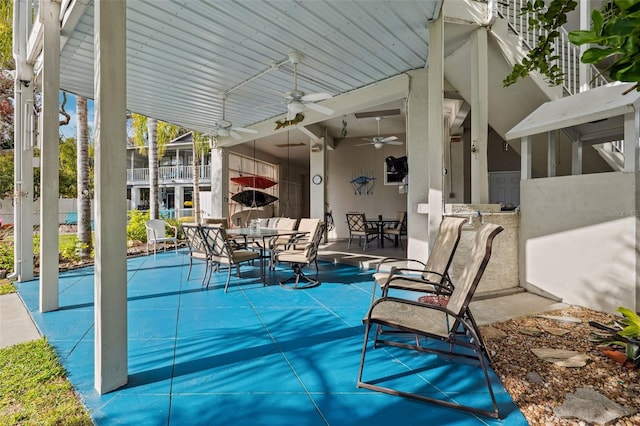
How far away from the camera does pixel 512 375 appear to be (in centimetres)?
233

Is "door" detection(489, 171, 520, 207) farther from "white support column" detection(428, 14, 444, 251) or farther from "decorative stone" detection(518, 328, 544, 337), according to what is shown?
"decorative stone" detection(518, 328, 544, 337)

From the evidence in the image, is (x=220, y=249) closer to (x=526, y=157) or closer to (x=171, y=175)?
(x=526, y=157)

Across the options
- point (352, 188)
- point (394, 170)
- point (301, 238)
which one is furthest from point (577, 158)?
point (352, 188)

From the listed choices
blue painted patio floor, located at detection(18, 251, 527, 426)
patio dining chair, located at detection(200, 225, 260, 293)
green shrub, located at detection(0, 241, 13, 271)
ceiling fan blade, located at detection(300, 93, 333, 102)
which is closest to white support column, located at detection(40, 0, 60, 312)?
blue painted patio floor, located at detection(18, 251, 527, 426)

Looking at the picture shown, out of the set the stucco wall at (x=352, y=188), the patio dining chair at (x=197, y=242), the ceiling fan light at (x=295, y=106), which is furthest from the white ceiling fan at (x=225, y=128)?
the stucco wall at (x=352, y=188)

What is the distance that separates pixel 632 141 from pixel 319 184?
24.0 ft

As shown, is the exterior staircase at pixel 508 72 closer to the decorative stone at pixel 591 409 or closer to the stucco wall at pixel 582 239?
the stucco wall at pixel 582 239

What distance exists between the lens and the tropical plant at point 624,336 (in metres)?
2.42

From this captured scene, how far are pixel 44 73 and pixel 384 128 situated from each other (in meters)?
8.73

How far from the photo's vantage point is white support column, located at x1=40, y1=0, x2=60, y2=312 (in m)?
3.59

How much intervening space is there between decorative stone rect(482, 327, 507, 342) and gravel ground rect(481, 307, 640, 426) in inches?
0.8

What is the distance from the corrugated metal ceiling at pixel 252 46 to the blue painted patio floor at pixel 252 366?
349cm

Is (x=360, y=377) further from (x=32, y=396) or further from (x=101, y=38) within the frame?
(x=101, y=38)

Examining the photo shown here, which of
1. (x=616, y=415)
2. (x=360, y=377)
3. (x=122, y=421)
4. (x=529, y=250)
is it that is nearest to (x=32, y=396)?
(x=122, y=421)
